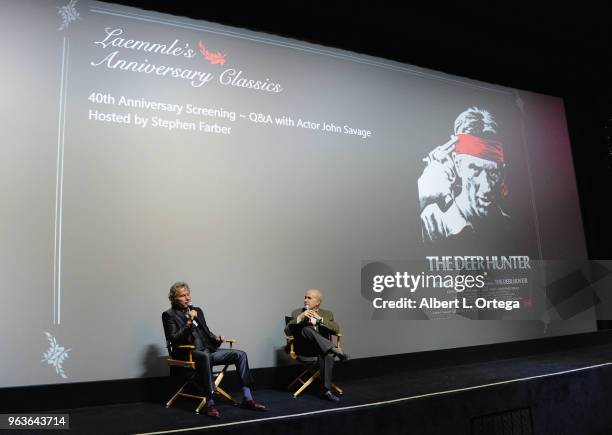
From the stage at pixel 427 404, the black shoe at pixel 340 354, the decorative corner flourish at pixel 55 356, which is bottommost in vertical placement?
the stage at pixel 427 404

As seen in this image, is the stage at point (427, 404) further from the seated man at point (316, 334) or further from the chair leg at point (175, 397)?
the seated man at point (316, 334)

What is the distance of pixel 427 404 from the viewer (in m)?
3.41

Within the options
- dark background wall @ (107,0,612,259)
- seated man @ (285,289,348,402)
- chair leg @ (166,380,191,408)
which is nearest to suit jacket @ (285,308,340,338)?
seated man @ (285,289,348,402)

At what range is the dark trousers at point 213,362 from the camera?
3.29m

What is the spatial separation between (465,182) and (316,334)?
278 centimetres

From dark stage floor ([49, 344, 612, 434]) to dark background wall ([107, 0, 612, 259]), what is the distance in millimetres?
2600

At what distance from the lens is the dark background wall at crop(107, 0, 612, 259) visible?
15.5 ft

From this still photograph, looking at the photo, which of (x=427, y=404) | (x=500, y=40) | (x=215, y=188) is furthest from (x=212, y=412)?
(x=500, y=40)

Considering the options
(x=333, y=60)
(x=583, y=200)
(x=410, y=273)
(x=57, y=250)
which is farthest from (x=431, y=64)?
(x=57, y=250)

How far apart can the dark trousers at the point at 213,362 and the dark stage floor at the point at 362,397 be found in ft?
0.68

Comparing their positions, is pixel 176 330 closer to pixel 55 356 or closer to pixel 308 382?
pixel 55 356

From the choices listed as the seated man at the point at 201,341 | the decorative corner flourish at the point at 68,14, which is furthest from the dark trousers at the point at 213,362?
the decorative corner flourish at the point at 68,14

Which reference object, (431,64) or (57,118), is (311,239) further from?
(431,64)

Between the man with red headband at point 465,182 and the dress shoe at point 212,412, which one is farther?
the man with red headband at point 465,182
